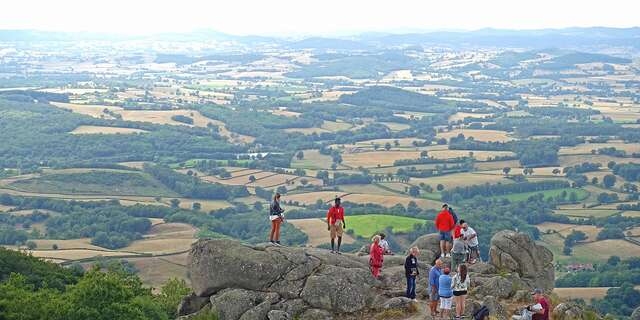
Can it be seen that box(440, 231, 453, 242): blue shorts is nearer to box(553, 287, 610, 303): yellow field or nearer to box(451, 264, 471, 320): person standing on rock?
box(451, 264, 471, 320): person standing on rock

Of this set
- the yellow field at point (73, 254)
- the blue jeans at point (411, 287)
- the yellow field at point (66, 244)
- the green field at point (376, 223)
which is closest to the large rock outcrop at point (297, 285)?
the blue jeans at point (411, 287)

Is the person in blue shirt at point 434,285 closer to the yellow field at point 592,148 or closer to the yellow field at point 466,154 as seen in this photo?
the yellow field at point 466,154

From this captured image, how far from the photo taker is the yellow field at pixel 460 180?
155000 mm

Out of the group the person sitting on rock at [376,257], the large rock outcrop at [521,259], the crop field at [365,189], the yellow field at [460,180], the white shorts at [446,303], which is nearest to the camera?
the white shorts at [446,303]

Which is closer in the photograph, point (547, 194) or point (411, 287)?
point (411, 287)

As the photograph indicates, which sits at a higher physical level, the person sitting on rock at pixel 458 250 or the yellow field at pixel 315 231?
the person sitting on rock at pixel 458 250

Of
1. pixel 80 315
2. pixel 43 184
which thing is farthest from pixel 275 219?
pixel 43 184

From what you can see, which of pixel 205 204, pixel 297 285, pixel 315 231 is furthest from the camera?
pixel 205 204

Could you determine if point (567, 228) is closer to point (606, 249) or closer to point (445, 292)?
point (606, 249)

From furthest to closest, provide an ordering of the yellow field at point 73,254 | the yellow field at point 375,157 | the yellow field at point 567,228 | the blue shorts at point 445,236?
the yellow field at point 375,157, the yellow field at point 567,228, the yellow field at point 73,254, the blue shorts at point 445,236

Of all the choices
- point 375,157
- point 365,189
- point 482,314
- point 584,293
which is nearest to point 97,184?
point 365,189

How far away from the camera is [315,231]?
113 meters

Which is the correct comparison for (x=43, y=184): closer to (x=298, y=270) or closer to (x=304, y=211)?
(x=304, y=211)

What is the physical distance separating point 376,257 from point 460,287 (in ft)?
16.9
